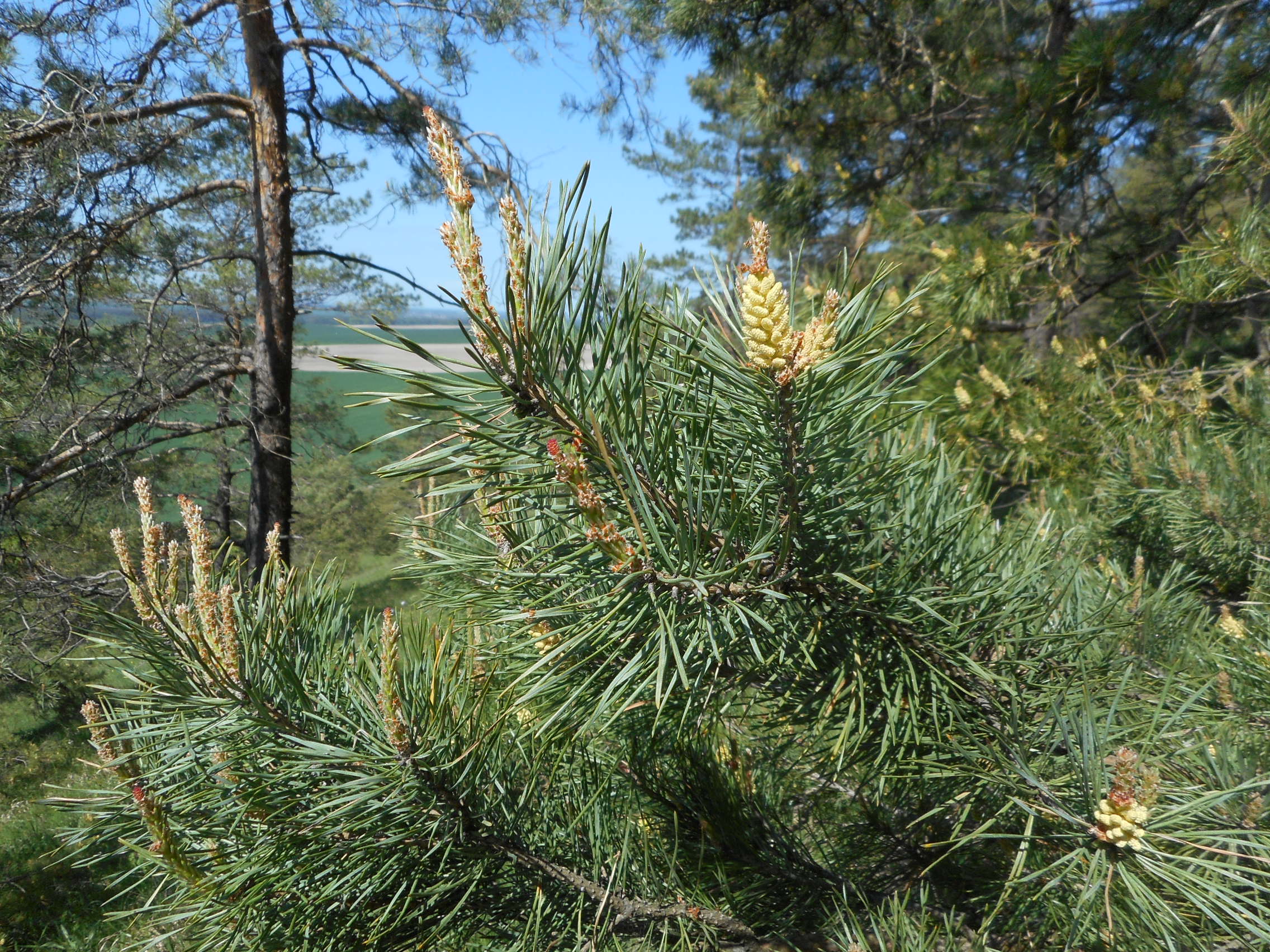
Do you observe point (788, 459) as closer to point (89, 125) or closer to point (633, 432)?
point (633, 432)

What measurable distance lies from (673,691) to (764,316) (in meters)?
0.40

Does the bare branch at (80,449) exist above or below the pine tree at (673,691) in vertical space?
above

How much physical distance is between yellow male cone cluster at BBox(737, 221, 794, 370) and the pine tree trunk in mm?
3700

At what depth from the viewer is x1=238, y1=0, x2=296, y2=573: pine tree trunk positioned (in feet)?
12.9

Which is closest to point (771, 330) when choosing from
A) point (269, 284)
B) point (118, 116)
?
point (118, 116)

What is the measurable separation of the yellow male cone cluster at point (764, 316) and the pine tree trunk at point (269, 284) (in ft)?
12.1

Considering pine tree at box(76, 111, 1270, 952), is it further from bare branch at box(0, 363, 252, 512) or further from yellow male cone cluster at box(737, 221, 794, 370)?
bare branch at box(0, 363, 252, 512)

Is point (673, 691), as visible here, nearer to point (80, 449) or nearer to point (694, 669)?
point (694, 669)

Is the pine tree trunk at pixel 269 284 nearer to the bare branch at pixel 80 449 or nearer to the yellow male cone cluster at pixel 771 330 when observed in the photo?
the bare branch at pixel 80 449

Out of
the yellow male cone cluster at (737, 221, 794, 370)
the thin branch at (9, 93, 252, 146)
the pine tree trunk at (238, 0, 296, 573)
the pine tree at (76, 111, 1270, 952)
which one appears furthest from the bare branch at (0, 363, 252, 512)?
the yellow male cone cluster at (737, 221, 794, 370)

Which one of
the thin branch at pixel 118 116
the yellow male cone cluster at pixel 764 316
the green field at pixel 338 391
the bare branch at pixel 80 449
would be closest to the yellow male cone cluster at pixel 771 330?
the yellow male cone cluster at pixel 764 316

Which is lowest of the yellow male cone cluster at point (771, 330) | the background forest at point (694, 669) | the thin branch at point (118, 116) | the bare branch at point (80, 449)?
the background forest at point (694, 669)

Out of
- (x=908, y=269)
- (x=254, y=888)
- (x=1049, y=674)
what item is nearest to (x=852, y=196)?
(x=1049, y=674)

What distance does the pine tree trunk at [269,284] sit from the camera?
3939 mm
